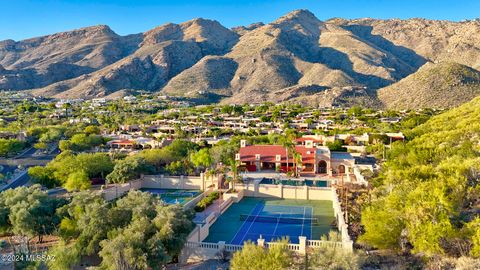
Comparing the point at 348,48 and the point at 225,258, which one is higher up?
the point at 348,48

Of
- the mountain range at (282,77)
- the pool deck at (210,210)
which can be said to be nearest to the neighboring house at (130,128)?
the pool deck at (210,210)

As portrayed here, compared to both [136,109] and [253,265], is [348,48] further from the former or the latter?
[253,265]

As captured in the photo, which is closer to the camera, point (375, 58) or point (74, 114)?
point (74, 114)

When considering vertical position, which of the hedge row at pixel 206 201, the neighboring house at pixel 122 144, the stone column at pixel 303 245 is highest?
the neighboring house at pixel 122 144

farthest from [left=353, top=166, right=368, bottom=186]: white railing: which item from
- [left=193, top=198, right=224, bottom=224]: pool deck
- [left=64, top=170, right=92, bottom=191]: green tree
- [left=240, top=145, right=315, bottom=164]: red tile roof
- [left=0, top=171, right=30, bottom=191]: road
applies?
[left=0, top=171, right=30, bottom=191]: road

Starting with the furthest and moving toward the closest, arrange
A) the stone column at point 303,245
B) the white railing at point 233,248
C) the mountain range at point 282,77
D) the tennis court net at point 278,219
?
the mountain range at point 282,77
the tennis court net at point 278,219
the white railing at point 233,248
the stone column at point 303,245

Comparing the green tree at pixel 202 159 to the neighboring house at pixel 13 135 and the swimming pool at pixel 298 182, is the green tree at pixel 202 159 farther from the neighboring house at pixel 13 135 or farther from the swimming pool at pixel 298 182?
the neighboring house at pixel 13 135

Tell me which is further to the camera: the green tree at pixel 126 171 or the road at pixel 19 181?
the road at pixel 19 181

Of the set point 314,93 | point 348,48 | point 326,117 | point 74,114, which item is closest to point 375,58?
point 348,48
